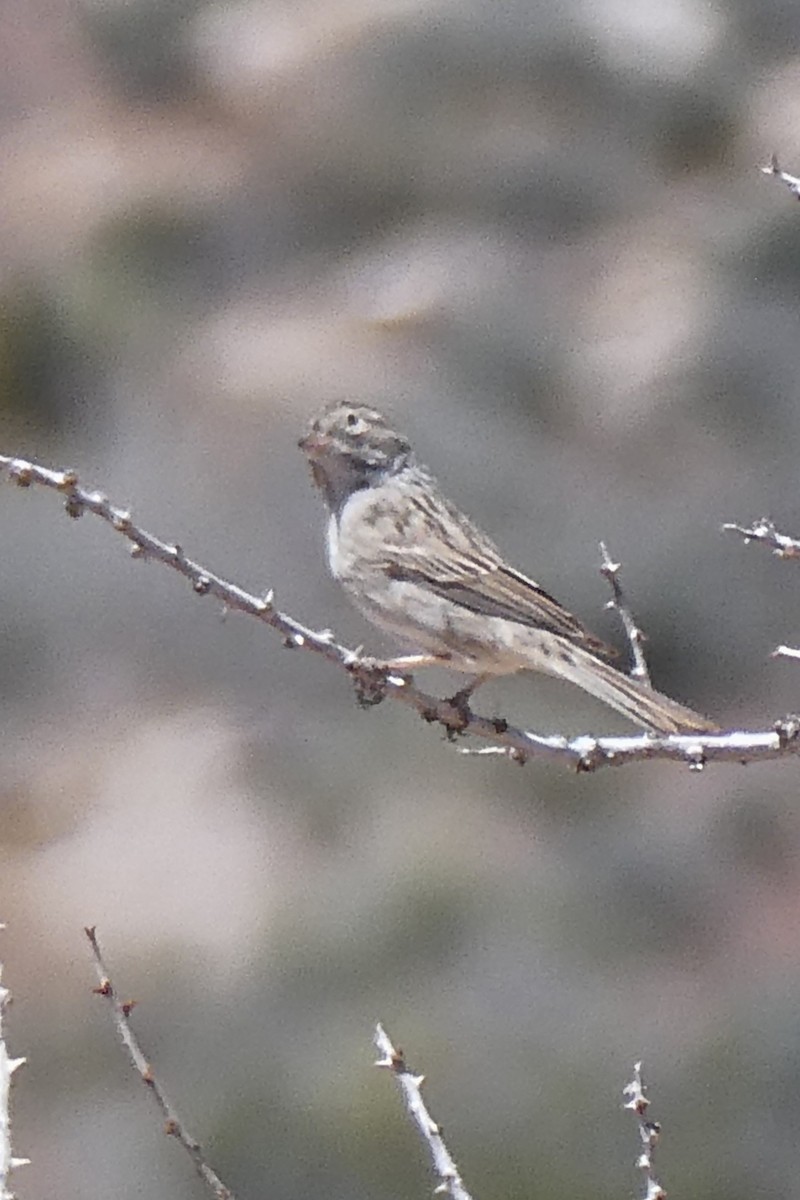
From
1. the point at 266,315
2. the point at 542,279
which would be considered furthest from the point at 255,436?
the point at 542,279

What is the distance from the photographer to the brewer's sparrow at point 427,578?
6113 mm

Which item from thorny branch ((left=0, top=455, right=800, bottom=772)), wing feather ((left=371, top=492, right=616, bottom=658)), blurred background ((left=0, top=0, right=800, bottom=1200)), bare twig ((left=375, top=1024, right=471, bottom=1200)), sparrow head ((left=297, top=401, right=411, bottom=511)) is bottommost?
bare twig ((left=375, top=1024, right=471, bottom=1200))

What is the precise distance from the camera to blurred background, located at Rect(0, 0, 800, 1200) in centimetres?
1133

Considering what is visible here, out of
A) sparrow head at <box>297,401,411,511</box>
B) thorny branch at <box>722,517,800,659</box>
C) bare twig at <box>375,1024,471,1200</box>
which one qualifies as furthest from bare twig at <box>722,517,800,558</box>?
sparrow head at <box>297,401,411,511</box>

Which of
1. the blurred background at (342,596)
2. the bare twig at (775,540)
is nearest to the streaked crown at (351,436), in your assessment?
the bare twig at (775,540)

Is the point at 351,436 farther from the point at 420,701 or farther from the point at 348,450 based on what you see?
the point at 420,701

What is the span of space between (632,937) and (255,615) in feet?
26.4

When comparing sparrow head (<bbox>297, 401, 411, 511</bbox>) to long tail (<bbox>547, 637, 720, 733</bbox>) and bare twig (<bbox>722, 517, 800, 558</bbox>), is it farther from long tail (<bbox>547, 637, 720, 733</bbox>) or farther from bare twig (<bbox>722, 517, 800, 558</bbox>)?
bare twig (<bbox>722, 517, 800, 558</bbox>)

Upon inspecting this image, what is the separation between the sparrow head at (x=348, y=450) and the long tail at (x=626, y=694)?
49.7 inches

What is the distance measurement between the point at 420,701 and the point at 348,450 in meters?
2.19

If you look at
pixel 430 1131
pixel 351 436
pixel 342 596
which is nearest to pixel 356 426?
pixel 351 436

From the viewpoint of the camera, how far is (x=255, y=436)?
49.4ft

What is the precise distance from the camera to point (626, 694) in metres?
5.58

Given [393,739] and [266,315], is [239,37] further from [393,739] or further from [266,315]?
[393,739]
